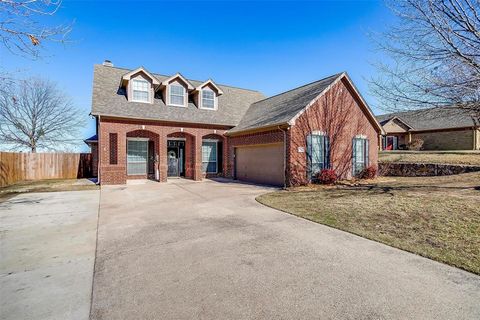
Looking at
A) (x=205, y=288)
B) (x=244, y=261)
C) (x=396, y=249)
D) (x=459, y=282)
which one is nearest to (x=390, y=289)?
(x=459, y=282)

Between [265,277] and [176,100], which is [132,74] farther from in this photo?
[265,277]

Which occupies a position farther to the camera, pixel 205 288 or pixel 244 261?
pixel 244 261

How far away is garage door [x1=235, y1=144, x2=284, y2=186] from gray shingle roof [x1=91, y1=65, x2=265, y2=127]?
9.93 ft

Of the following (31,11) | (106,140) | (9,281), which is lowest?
(9,281)

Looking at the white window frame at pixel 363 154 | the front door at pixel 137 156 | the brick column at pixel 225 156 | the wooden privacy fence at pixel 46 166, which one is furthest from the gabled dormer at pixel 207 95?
the wooden privacy fence at pixel 46 166

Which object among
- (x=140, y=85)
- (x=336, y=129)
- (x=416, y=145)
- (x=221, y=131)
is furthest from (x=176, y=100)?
(x=416, y=145)

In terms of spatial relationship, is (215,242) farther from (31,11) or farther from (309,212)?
(31,11)

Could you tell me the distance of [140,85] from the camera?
16641 mm

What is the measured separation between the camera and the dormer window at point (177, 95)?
17.8 meters

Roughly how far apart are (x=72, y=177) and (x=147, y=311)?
2110cm

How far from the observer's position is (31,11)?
6039mm

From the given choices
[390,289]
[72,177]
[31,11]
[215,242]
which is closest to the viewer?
[390,289]

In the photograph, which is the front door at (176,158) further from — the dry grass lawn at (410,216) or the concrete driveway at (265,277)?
the concrete driveway at (265,277)

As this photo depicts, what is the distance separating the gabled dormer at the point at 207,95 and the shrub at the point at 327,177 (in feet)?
32.1
